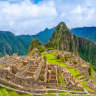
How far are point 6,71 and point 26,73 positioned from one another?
629 centimetres

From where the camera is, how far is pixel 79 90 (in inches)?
1104

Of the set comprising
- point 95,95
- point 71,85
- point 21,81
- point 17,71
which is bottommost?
point 95,95

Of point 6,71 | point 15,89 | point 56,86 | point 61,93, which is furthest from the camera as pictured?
point 56,86

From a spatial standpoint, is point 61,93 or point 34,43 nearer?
point 61,93

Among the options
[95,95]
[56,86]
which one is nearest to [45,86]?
[56,86]

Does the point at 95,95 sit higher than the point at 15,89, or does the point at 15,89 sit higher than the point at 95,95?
the point at 15,89

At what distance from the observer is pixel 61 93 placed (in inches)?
952

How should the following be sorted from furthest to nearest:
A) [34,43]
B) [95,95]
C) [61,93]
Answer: [34,43], [95,95], [61,93]

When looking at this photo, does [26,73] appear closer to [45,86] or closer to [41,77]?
[41,77]

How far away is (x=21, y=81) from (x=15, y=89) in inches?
103

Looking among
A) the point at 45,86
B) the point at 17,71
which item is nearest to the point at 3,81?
the point at 17,71

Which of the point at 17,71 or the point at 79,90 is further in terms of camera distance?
the point at 79,90

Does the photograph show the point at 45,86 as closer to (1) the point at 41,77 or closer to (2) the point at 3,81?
(1) the point at 41,77

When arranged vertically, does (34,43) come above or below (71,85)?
above
